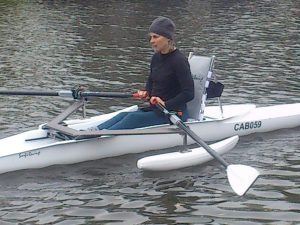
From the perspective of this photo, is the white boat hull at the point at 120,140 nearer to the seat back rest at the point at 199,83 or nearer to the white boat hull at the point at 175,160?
the seat back rest at the point at 199,83

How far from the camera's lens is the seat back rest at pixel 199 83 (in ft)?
40.3

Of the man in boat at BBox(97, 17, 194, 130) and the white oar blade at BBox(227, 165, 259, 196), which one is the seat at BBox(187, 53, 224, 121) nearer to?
the man in boat at BBox(97, 17, 194, 130)

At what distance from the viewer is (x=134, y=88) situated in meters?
18.1

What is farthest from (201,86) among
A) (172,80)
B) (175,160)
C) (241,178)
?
(241,178)

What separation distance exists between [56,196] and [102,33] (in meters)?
19.7

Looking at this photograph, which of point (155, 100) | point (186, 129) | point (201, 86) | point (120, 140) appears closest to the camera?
point (186, 129)

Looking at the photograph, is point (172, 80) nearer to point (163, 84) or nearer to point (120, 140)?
point (163, 84)

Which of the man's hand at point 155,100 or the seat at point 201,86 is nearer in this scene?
the man's hand at point 155,100

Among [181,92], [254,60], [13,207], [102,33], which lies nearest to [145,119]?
[181,92]

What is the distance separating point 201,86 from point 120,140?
6.53 feet

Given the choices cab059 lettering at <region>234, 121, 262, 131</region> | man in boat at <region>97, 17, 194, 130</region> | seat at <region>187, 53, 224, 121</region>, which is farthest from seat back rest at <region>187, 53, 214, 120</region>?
cab059 lettering at <region>234, 121, 262, 131</region>

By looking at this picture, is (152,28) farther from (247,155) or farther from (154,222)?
(154,222)

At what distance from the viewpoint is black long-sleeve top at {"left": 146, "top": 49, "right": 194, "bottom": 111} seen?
11.3 metres

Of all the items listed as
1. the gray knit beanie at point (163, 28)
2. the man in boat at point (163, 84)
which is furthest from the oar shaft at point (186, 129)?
the gray knit beanie at point (163, 28)
